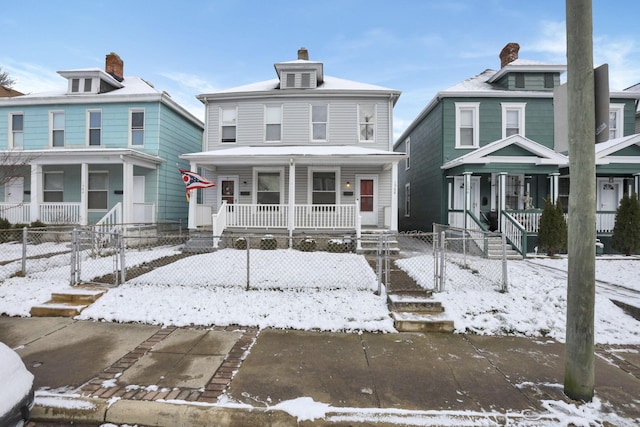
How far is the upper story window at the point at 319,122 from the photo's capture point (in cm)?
1348

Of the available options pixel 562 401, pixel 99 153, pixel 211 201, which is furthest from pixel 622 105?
pixel 99 153

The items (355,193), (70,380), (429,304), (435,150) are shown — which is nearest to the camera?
(70,380)

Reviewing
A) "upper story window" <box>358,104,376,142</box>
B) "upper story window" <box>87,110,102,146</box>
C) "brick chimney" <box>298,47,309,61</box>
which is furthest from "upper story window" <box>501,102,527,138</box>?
"upper story window" <box>87,110,102,146</box>

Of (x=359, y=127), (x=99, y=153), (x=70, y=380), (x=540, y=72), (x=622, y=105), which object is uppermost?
(x=540, y=72)

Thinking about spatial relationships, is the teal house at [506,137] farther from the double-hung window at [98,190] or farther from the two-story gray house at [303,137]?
the double-hung window at [98,190]

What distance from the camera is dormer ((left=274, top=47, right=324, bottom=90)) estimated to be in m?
13.4

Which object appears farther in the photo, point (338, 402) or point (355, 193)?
point (355, 193)

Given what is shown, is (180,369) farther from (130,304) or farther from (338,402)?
(130,304)

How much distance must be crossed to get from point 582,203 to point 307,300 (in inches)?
159

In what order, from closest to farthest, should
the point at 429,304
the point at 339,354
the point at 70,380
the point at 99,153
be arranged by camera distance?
the point at 70,380 < the point at 339,354 < the point at 429,304 < the point at 99,153

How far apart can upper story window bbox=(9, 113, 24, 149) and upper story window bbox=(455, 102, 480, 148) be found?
63.7ft

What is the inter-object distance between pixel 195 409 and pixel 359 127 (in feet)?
40.0

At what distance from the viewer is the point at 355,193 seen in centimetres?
1327

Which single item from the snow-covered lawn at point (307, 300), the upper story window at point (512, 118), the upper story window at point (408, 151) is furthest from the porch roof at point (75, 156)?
the upper story window at point (512, 118)
